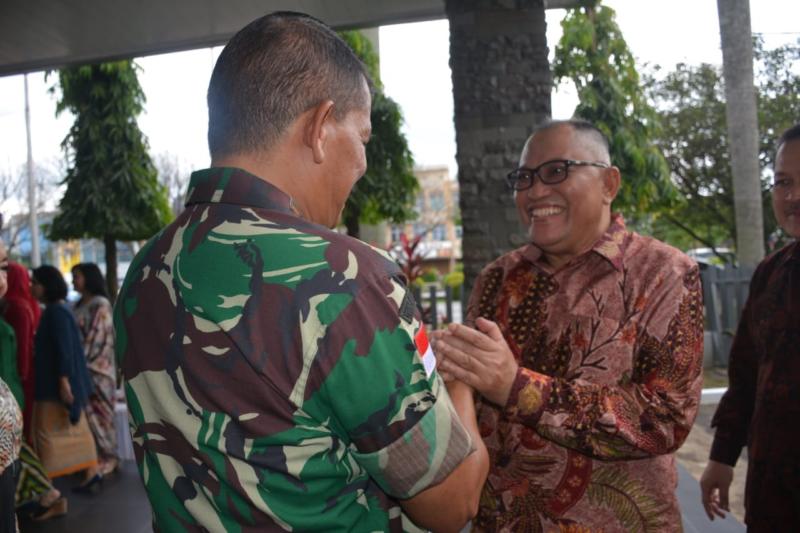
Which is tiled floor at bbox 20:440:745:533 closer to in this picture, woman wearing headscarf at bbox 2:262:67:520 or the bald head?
woman wearing headscarf at bbox 2:262:67:520

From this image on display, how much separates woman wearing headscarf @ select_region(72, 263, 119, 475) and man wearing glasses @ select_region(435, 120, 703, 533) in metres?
4.48

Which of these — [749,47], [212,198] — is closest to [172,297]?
[212,198]

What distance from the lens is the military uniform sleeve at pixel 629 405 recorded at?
1562 millimetres

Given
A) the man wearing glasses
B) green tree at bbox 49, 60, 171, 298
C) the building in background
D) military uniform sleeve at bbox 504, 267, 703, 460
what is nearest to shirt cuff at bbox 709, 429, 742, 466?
the man wearing glasses

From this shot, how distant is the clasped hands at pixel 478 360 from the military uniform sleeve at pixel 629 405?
0.04 meters

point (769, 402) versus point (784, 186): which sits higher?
point (784, 186)

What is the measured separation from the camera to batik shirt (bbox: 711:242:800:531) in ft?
6.64

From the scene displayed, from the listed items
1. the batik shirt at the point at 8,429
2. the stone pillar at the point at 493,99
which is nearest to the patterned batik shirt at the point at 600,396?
the batik shirt at the point at 8,429

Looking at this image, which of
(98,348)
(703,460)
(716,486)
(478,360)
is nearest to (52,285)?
(98,348)

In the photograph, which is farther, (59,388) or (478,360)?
(59,388)

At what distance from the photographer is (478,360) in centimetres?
153

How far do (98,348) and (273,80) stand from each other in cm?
524

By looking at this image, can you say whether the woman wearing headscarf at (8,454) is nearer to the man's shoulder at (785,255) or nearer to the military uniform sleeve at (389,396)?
the military uniform sleeve at (389,396)

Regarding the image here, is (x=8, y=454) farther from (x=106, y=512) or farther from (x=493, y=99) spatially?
(x=106, y=512)
